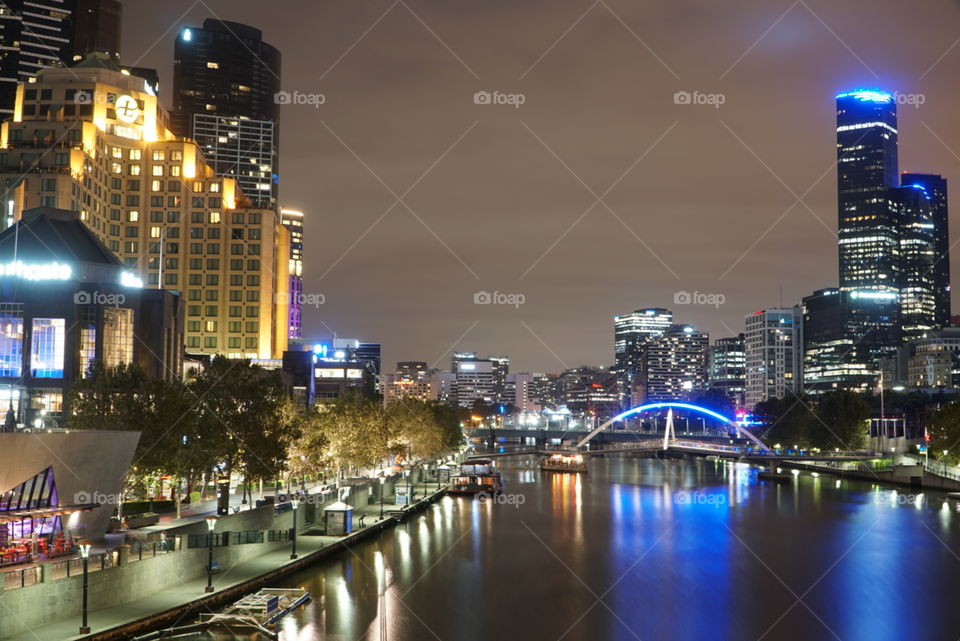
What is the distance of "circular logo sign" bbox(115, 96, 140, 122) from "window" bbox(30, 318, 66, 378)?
42.3 m

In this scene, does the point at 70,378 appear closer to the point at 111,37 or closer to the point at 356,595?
the point at 356,595

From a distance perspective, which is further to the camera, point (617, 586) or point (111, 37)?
point (111, 37)

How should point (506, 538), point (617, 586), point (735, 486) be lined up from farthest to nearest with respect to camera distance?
1. point (735, 486)
2. point (506, 538)
3. point (617, 586)

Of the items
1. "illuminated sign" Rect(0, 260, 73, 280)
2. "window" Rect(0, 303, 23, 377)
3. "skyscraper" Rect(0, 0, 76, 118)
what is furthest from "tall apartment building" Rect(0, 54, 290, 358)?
"skyscraper" Rect(0, 0, 76, 118)

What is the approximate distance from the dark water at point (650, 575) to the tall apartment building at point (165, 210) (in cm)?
3899

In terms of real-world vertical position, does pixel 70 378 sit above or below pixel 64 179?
below

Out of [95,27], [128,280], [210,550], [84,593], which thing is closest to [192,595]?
[210,550]

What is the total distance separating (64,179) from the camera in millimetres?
88500

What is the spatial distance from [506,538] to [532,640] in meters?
26.0

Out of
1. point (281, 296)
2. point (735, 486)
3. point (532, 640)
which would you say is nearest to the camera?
point (532, 640)

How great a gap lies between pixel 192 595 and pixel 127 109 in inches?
3186

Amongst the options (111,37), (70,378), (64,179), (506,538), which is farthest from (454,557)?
(111,37)

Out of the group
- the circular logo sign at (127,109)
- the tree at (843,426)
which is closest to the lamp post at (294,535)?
the circular logo sign at (127,109)

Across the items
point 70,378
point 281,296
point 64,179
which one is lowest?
point 70,378
